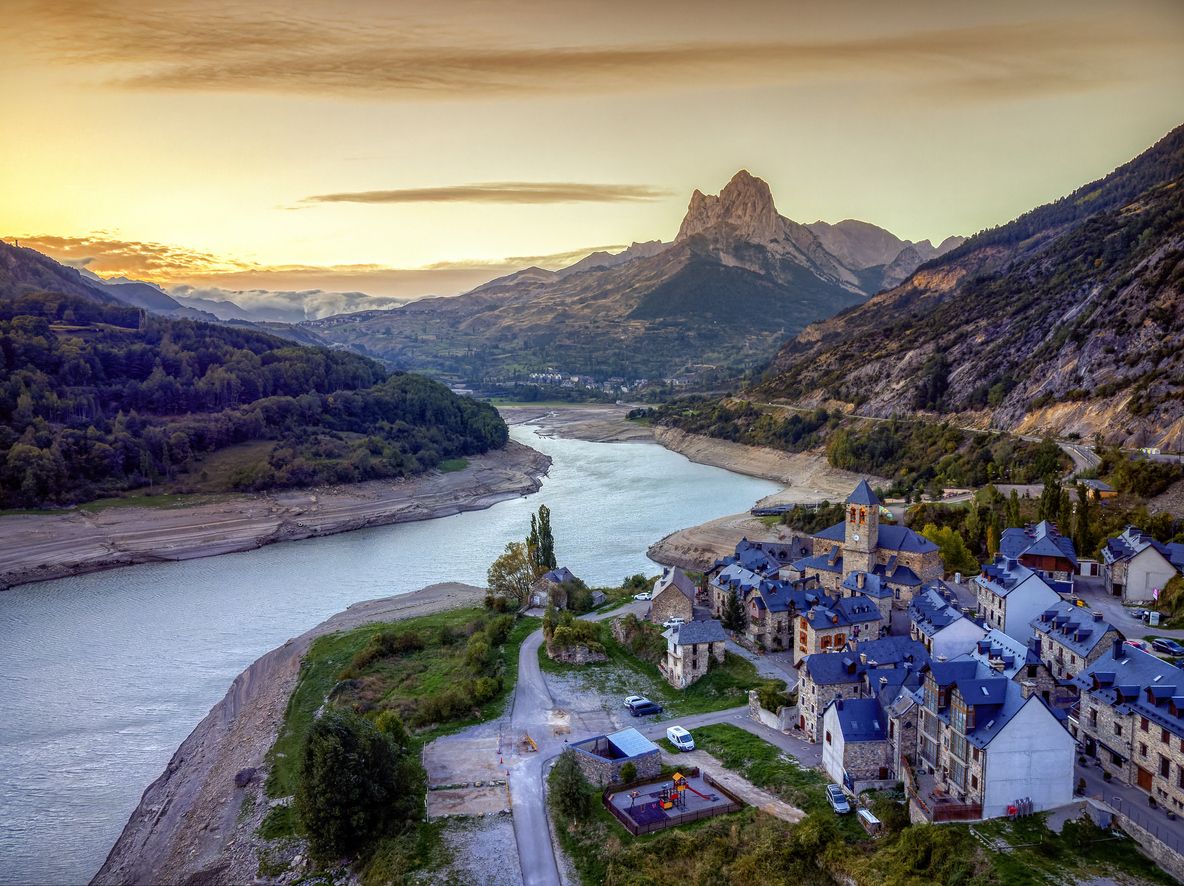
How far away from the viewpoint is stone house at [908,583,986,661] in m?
26.0

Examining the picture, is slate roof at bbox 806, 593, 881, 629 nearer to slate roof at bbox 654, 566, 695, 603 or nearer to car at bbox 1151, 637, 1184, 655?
slate roof at bbox 654, 566, 695, 603

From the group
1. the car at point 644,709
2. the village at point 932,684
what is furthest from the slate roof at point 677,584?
the car at point 644,709

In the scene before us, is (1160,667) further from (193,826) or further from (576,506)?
(576,506)

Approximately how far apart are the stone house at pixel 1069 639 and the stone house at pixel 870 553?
8571mm

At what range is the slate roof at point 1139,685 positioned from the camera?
18.4m

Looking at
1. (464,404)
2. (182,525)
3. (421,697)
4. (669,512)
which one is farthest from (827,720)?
(464,404)

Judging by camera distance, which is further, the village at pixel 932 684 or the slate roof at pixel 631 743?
the slate roof at pixel 631 743

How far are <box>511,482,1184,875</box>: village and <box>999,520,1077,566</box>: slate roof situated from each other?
0.41ft

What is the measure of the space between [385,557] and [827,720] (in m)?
40.4

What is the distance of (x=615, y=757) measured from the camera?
23.1 m

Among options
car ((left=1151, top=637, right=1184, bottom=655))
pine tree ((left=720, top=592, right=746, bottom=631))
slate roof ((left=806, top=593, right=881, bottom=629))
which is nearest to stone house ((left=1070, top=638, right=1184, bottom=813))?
car ((left=1151, top=637, right=1184, bottom=655))

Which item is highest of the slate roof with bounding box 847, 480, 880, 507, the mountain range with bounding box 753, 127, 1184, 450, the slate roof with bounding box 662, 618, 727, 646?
the mountain range with bounding box 753, 127, 1184, 450

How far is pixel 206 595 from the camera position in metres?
48.2

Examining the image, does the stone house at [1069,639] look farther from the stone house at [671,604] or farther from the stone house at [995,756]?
the stone house at [671,604]
